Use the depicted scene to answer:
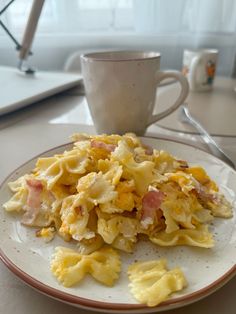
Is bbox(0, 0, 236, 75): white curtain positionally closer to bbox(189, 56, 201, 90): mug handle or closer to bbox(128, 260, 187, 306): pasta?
bbox(189, 56, 201, 90): mug handle

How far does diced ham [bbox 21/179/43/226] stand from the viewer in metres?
0.37

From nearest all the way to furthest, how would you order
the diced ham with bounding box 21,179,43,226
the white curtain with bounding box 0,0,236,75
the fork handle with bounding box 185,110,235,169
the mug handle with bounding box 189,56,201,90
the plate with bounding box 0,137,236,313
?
the plate with bounding box 0,137,236,313 < the diced ham with bounding box 21,179,43,226 < the fork handle with bounding box 185,110,235,169 < the mug handle with bounding box 189,56,201,90 < the white curtain with bounding box 0,0,236,75

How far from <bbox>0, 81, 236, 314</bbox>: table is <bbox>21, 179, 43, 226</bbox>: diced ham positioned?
52 mm

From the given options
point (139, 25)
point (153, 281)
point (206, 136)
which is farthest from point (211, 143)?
point (139, 25)

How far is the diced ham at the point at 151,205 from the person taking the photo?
35 cm

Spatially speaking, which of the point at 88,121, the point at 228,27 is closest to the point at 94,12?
the point at 228,27

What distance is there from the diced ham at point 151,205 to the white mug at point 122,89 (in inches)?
10.1

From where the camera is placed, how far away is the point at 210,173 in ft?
1.54

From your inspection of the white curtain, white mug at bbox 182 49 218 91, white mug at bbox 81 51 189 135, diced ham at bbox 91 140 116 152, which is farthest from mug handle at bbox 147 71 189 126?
the white curtain

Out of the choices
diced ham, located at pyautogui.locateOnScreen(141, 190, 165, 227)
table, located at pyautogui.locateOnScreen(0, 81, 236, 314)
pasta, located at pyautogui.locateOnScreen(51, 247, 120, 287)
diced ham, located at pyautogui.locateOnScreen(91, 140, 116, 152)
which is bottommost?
table, located at pyautogui.locateOnScreen(0, 81, 236, 314)

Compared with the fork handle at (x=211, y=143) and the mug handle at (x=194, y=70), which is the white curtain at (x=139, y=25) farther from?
the fork handle at (x=211, y=143)

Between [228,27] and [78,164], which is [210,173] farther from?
[228,27]

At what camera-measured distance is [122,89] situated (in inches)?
22.3

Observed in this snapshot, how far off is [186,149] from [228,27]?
915 mm
